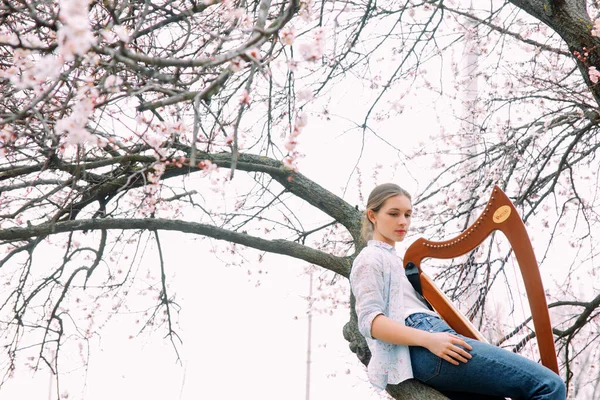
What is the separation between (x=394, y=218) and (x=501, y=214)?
358 millimetres

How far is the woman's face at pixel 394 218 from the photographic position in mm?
2387

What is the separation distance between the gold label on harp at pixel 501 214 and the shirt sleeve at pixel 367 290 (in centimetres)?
40

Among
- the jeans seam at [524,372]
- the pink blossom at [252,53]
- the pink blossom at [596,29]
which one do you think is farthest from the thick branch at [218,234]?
the pink blossom at [252,53]

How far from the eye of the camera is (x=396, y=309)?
A: 2262 millimetres

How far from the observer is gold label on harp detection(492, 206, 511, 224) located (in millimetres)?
2230

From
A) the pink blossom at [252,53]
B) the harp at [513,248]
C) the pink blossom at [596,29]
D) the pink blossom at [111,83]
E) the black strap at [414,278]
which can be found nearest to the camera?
the pink blossom at [252,53]

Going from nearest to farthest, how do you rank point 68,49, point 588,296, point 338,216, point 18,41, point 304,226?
point 68,49
point 18,41
point 338,216
point 304,226
point 588,296

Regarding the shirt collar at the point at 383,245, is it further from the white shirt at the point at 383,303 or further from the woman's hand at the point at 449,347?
the woman's hand at the point at 449,347

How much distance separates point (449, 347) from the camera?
2082 mm

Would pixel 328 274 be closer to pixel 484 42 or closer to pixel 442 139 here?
pixel 442 139

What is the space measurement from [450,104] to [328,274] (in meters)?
1.55

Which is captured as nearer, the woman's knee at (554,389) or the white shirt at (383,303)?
the woman's knee at (554,389)

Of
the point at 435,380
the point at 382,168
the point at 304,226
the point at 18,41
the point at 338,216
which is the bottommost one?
the point at 435,380

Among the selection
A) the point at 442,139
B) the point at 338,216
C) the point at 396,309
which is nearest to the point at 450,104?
the point at 442,139
